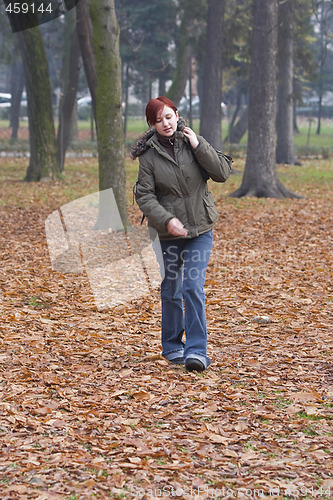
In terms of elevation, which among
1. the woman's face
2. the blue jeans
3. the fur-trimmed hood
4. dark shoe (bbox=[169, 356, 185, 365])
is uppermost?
the woman's face

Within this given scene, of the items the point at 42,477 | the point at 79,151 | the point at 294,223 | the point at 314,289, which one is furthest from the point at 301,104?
the point at 42,477

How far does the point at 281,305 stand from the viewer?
306 inches

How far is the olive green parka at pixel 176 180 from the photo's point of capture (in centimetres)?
499

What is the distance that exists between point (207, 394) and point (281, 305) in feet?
9.58

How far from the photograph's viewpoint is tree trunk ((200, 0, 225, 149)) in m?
21.8

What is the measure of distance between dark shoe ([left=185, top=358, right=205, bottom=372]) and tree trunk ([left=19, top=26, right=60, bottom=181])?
45.5ft

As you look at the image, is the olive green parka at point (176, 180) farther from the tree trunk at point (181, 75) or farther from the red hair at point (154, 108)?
the tree trunk at point (181, 75)

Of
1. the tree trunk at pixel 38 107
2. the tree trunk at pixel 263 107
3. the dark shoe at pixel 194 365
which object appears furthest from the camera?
the tree trunk at pixel 38 107

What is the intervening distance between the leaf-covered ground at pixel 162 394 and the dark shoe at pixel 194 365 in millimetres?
51

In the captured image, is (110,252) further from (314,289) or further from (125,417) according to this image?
(125,417)

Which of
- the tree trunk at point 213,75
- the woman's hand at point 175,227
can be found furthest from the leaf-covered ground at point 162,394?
the tree trunk at point 213,75

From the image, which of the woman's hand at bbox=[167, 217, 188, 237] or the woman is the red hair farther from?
the woman's hand at bbox=[167, 217, 188, 237]

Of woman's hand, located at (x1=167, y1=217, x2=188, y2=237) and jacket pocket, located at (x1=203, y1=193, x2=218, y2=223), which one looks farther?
jacket pocket, located at (x1=203, y1=193, x2=218, y2=223)

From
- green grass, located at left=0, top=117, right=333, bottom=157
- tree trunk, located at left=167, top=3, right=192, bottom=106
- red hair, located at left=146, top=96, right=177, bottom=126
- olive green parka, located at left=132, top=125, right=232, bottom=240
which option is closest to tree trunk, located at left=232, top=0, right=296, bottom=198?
green grass, located at left=0, top=117, right=333, bottom=157
